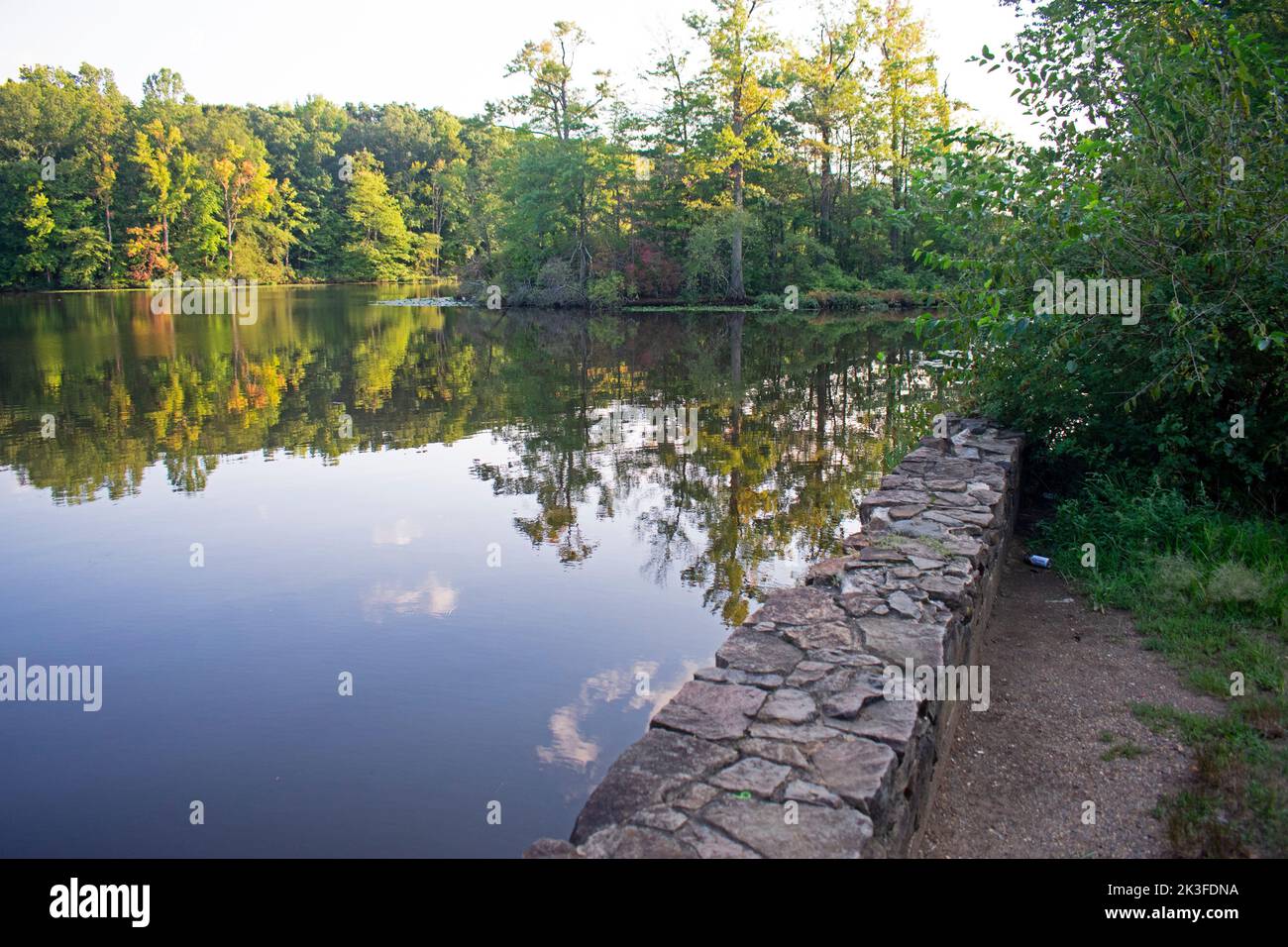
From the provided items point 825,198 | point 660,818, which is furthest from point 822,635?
point 825,198

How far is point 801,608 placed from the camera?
457 cm

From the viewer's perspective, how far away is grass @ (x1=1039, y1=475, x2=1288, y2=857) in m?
3.55

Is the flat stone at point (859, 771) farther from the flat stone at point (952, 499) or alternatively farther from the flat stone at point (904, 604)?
the flat stone at point (952, 499)

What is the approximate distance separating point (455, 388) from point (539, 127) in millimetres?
24532

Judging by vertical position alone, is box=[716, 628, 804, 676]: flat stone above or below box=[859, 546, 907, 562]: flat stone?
below

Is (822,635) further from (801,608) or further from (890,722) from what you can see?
(890,722)

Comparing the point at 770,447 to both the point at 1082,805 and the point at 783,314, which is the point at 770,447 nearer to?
the point at 1082,805

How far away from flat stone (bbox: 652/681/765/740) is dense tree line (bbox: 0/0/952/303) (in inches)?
1022

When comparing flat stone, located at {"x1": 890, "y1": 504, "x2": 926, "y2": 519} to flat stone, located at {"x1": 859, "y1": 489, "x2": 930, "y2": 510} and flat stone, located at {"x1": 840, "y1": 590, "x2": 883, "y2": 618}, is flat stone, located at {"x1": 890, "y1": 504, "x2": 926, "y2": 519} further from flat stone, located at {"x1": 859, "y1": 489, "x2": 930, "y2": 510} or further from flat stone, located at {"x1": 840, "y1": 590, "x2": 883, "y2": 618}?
flat stone, located at {"x1": 840, "y1": 590, "x2": 883, "y2": 618}

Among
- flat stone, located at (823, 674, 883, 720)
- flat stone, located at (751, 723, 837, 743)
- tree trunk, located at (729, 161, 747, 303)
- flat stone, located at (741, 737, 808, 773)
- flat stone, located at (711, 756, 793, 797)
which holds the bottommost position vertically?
flat stone, located at (711, 756, 793, 797)

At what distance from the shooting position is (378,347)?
888 inches

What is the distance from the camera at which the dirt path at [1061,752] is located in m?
3.58

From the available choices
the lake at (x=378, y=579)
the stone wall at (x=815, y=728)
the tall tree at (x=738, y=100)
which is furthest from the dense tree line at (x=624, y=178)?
the stone wall at (x=815, y=728)

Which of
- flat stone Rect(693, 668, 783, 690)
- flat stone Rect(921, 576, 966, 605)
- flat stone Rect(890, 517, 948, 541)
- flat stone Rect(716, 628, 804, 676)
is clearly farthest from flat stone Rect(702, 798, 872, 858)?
flat stone Rect(890, 517, 948, 541)
